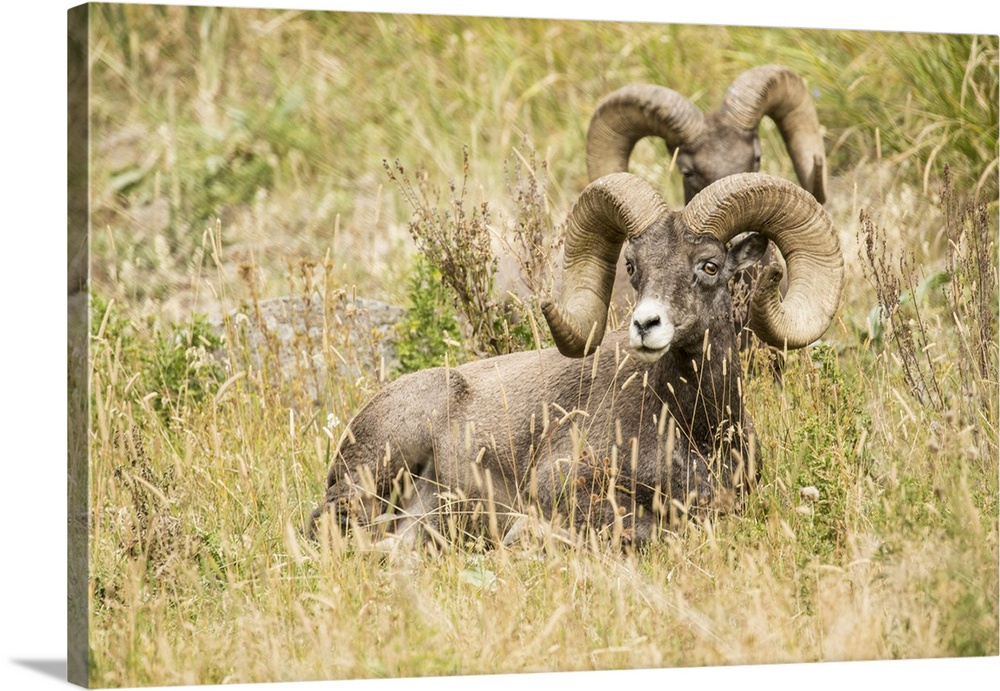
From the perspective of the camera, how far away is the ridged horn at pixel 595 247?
7.90m

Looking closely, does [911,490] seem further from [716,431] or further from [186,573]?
[186,573]

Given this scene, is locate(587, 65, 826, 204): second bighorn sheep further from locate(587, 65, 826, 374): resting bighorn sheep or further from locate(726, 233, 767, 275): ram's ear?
locate(726, 233, 767, 275): ram's ear

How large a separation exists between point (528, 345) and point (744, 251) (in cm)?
151

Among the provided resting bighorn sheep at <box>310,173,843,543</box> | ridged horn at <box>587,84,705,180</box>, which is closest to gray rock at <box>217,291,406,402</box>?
resting bighorn sheep at <box>310,173,843,543</box>

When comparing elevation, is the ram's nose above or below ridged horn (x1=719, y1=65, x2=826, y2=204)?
below

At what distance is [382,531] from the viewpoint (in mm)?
8227

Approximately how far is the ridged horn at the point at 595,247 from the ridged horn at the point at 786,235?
0.79ft

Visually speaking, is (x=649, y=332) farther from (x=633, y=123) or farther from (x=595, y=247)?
(x=633, y=123)

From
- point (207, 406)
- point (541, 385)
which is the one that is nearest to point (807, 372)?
point (541, 385)

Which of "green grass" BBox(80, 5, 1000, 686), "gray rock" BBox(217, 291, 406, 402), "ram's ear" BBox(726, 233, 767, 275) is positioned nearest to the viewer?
"green grass" BBox(80, 5, 1000, 686)

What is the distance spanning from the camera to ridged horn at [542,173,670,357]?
7.90 meters

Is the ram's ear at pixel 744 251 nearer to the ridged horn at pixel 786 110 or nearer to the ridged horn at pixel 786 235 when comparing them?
the ridged horn at pixel 786 235

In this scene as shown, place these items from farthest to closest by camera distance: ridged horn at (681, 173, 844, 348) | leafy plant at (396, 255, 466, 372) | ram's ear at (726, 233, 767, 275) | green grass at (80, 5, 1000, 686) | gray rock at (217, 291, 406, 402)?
leafy plant at (396, 255, 466, 372), gray rock at (217, 291, 406, 402), ram's ear at (726, 233, 767, 275), ridged horn at (681, 173, 844, 348), green grass at (80, 5, 1000, 686)

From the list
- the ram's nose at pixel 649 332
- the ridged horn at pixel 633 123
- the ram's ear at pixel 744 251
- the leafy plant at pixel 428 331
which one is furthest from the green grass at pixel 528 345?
the ram's nose at pixel 649 332
